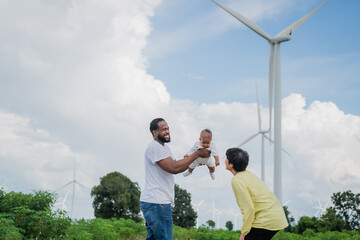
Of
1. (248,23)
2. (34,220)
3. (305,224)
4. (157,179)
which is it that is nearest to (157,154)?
(157,179)

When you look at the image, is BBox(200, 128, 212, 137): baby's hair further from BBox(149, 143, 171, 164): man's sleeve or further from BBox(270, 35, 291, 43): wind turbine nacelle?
BBox(270, 35, 291, 43): wind turbine nacelle

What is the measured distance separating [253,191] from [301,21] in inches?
1114

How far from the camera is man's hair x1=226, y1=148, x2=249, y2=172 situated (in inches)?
224

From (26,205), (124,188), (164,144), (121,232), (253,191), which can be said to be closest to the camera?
(253,191)

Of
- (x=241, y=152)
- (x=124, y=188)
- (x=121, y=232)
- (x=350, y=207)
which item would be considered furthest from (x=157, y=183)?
(x=124, y=188)

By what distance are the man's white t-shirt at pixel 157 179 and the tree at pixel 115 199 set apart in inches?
1384

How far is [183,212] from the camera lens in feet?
141

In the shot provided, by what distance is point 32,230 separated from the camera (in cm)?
1104

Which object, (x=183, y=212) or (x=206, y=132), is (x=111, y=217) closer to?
(x=183, y=212)

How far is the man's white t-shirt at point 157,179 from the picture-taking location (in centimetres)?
611

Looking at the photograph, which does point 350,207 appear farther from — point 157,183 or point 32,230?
point 157,183

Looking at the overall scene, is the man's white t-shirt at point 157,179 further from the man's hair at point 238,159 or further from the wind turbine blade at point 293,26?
the wind turbine blade at point 293,26

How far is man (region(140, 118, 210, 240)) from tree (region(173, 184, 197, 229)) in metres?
37.2

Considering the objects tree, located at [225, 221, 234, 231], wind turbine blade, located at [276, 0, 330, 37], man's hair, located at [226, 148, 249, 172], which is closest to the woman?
man's hair, located at [226, 148, 249, 172]
